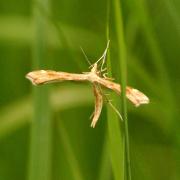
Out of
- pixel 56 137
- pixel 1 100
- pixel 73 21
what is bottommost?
pixel 56 137

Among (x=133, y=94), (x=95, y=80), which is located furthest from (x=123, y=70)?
(x=95, y=80)

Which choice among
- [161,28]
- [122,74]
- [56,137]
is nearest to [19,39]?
[56,137]

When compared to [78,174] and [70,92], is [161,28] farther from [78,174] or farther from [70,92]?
[78,174]

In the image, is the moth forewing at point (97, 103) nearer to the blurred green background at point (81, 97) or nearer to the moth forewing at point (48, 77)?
the moth forewing at point (48, 77)

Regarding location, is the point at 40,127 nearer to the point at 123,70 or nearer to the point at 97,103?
the point at 97,103

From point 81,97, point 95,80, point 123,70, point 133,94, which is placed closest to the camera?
point 123,70

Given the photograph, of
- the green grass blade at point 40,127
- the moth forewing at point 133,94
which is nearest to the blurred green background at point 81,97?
the green grass blade at point 40,127

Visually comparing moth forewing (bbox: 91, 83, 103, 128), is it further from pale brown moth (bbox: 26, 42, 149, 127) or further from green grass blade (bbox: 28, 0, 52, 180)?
green grass blade (bbox: 28, 0, 52, 180)

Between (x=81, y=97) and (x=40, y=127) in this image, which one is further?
(x=81, y=97)
